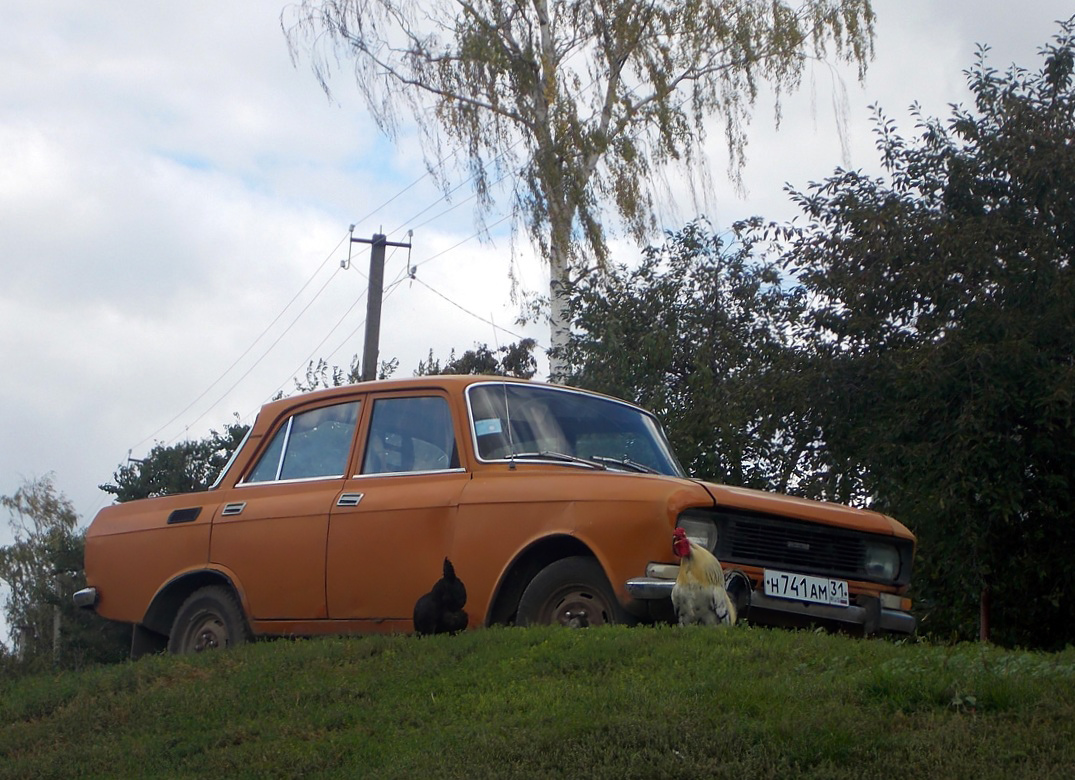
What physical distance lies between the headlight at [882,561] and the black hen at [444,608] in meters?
2.17

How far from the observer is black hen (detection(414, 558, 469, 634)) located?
21.8 ft

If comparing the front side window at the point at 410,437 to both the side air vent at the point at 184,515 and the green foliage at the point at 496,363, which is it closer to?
the side air vent at the point at 184,515

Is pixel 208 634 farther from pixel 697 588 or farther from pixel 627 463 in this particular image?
pixel 697 588

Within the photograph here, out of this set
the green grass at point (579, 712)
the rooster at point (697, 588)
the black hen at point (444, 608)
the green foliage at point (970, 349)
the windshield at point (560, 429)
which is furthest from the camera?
the green foliage at point (970, 349)

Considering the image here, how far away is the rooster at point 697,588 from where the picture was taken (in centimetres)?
596

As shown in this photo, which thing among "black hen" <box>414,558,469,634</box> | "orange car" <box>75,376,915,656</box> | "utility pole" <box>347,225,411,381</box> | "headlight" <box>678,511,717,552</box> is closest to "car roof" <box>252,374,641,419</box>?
"orange car" <box>75,376,915,656</box>

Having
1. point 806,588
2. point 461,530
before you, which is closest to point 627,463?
point 461,530

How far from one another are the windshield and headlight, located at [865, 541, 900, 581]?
1338 mm

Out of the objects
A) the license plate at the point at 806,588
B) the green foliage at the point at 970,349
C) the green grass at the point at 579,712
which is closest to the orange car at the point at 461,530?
the license plate at the point at 806,588

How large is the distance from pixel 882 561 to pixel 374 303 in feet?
61.8

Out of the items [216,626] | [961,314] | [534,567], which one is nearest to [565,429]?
[534,567]

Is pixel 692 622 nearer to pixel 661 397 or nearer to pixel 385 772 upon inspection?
pixel 385 772

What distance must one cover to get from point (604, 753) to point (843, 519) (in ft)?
9.02

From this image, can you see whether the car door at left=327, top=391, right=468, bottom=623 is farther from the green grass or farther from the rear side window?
the green grass
